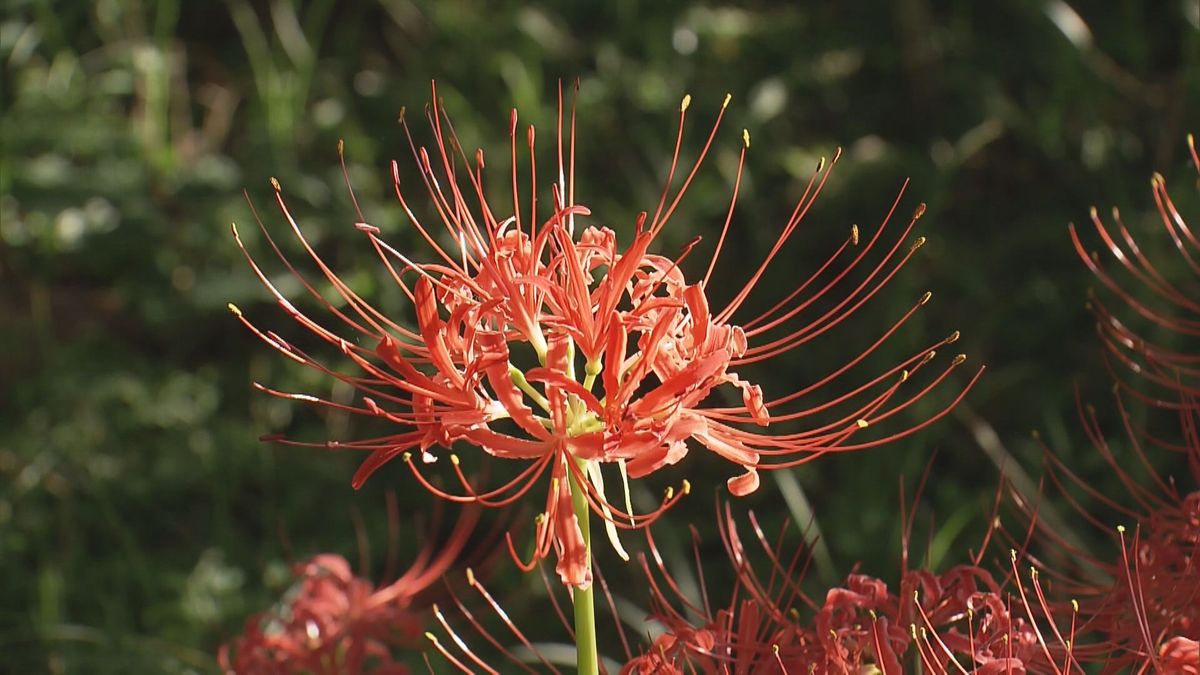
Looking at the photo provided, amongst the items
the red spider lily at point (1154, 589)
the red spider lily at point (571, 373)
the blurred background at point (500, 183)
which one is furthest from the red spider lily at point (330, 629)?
the blurred background at point (500, 183)

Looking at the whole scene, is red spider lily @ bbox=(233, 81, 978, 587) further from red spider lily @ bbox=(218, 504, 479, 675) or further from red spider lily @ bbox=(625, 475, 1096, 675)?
red spider lily @ bbox=(218, 504, 479, 675)

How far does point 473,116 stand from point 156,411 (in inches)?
31.7

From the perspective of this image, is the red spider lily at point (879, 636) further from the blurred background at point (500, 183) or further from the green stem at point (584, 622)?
the blurred background at point (500, 183)

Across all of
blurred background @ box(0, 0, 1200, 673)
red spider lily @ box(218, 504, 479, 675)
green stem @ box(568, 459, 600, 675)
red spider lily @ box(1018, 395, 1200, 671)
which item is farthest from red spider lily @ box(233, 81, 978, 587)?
blurred background @ box(0, 0, 1200, 673)

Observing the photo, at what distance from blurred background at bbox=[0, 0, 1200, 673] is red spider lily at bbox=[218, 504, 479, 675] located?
103 cm

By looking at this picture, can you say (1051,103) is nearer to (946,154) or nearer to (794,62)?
(946,154)

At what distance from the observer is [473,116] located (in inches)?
103

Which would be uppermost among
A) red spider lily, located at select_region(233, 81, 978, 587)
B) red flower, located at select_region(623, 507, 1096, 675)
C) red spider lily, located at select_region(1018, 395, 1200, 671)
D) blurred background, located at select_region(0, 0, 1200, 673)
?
red spider lily, located at select_region(233, 81, 978, 587)

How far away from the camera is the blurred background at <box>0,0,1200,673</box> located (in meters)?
2.28

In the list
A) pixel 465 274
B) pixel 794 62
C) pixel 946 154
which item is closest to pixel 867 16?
pixel 794 62

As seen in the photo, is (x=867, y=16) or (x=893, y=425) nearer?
(x=893, y=425)

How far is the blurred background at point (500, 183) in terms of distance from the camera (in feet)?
7.49

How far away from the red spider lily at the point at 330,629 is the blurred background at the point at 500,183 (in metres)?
1.03

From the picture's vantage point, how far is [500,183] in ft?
8.18
